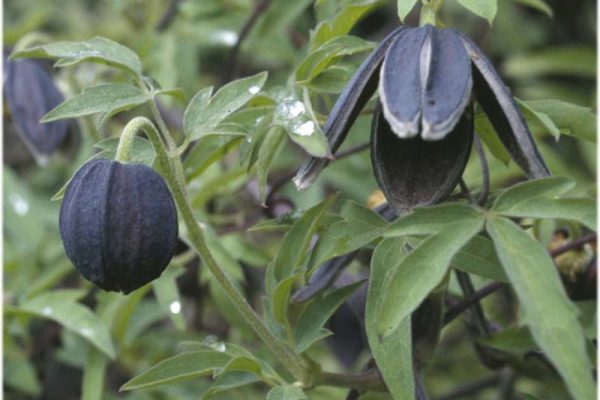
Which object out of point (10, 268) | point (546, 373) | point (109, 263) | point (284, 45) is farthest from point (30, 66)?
point (546, 373)

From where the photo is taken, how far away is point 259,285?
1.88m

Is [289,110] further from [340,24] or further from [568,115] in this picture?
[568,115]

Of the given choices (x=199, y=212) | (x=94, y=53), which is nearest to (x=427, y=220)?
(x=94, y=53)

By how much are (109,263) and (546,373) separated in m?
0.58

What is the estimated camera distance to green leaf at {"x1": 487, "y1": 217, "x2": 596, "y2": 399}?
30.5 inches

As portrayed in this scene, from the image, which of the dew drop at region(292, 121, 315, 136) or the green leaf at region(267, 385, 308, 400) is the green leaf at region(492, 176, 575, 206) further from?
the green leaf at region(267, 385, 308, 400)

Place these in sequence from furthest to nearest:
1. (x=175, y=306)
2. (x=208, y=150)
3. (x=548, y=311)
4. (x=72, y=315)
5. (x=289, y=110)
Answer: (x=72, y=315) → (x=175, y=306) → (x=208, y=150) → (x=289, y=110) → (x=548, y=311)

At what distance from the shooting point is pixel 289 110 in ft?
3.29

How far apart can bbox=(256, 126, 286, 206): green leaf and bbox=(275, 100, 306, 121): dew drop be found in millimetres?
26

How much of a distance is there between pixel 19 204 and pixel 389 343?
1156mm

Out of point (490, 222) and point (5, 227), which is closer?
point (490, 222)

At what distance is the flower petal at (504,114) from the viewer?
90 centimetres

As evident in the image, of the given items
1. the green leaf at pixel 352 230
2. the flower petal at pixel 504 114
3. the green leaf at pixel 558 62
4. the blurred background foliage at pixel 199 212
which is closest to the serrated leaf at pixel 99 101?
the blurred background foliage at pixel 199 212

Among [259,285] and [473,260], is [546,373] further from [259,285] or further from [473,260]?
[259,285]
